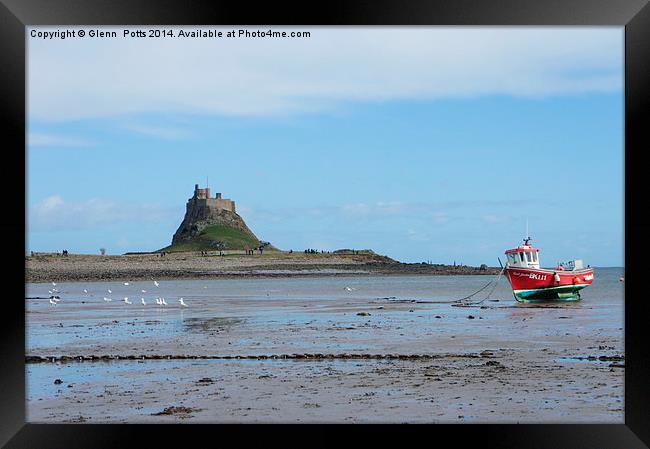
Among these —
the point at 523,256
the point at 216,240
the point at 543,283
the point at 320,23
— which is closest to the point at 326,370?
the point at 320,23

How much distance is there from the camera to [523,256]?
29.7m

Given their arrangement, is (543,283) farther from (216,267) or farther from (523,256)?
(216,267)

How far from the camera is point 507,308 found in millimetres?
29000

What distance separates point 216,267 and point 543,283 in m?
44.0

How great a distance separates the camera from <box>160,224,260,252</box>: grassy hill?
289 ft

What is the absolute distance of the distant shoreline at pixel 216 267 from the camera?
59062 millimetres

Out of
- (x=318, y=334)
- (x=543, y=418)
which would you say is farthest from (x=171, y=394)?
(x=318, y=334)

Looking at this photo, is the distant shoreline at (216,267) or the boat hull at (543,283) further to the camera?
the distant shoreline at (216,267)

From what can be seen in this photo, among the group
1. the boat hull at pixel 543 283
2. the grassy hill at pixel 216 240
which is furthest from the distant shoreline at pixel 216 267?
the boat hull at pixel 543 283

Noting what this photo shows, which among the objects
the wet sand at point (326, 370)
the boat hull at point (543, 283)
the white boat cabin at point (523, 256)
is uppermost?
the white boat cabin at point (523, 256)

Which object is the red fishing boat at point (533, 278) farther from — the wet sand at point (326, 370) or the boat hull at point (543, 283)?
the wet sand at point (326, 370)

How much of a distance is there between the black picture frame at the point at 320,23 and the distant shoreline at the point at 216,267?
48113 mm

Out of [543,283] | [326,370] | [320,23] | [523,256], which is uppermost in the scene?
[320,23]

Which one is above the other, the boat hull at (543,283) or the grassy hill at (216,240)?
the grassy hill at (216,240)
